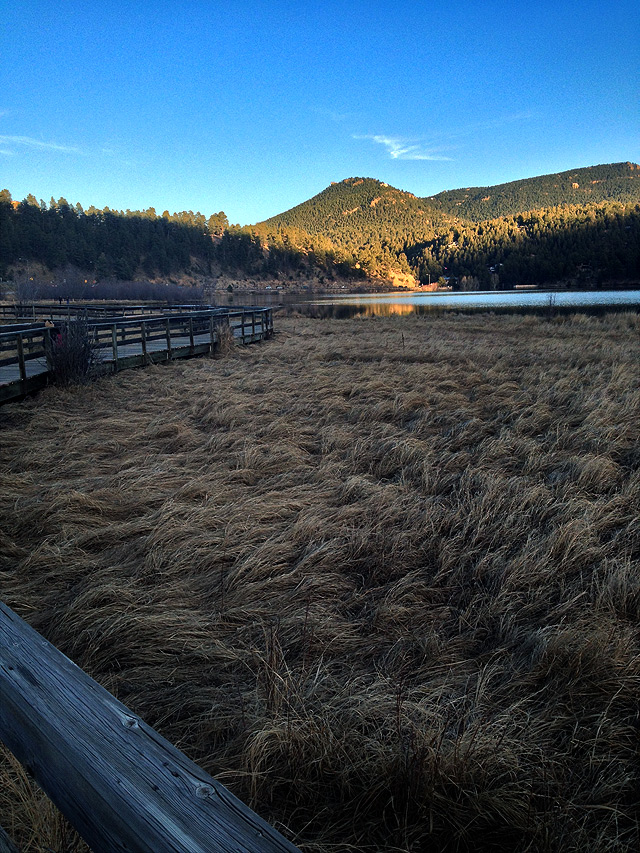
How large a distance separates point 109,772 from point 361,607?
223 cm

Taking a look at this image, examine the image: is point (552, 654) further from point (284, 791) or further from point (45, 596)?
point (45, 596)

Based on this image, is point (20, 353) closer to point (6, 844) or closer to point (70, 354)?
point (70, 354)

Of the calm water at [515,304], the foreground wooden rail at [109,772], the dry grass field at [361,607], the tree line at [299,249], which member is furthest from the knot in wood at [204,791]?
the tree line at [299,249]

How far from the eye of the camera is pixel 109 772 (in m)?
0.74

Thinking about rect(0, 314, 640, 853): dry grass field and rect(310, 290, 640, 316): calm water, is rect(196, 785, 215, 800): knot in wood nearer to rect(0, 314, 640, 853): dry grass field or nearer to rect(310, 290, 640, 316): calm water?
rect(0, 314, 640, 853): dry grass field

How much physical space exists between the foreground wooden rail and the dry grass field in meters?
0.90

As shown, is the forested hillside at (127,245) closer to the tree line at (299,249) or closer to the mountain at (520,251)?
the tree line at (299,249)

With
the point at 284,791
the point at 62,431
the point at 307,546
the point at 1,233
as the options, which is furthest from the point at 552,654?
the point at 1,233

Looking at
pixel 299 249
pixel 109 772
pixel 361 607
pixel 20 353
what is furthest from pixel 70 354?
pixel 299 249

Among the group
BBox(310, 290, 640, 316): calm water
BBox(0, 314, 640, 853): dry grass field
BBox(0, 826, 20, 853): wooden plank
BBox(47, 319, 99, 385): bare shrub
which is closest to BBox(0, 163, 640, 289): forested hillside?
BBox(310, 290, 640, 316): calm water

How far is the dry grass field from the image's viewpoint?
161 cm

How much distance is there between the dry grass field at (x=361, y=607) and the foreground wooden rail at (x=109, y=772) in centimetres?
90

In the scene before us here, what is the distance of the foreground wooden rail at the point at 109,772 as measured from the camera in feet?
2.17

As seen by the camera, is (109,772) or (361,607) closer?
(109,772)
